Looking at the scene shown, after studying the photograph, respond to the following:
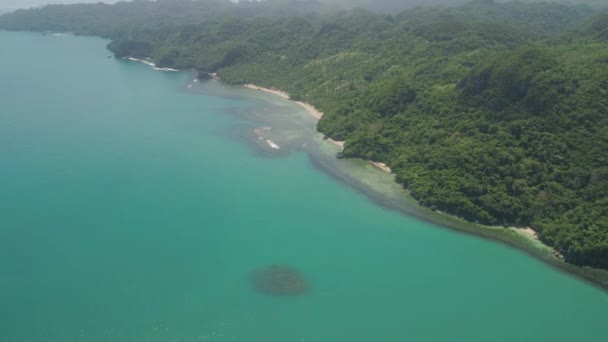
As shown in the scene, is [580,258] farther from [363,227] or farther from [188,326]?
[188,326]

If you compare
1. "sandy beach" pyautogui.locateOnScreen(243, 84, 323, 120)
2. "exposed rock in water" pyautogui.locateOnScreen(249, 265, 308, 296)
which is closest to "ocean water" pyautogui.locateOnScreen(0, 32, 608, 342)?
"exposed rock in water" pyautogui.locateOnScreen(249, 265, 308, 296)

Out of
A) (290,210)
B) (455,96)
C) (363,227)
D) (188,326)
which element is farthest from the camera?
(455,96)

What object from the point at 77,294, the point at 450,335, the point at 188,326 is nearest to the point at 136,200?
the point at 77,294

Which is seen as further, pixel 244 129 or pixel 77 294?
pixel 244 129

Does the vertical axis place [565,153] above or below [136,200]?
above

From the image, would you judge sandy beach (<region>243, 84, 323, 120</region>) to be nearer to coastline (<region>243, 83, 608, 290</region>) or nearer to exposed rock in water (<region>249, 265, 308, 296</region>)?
coastline (<region>243, 83, 608, 290</region>)

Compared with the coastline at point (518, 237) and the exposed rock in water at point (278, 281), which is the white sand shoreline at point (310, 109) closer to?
the coastline at point (518, 237)

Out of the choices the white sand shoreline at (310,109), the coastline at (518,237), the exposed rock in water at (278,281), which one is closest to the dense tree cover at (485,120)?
the coastline at (518,237)
